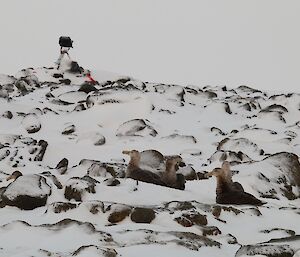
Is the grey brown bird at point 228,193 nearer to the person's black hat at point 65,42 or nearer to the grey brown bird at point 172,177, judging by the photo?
the grey brown bird at point 172,177

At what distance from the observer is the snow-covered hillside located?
5207mm

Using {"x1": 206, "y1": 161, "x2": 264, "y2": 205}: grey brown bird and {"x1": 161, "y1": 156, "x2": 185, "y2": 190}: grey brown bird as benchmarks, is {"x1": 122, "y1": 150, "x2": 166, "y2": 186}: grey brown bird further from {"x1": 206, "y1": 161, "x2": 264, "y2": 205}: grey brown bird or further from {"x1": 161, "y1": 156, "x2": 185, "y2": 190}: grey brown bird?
{"x1": 206, "y1": 161, "x2": 264, "y2": 205}: grey brown bird

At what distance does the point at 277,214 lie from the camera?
6832 millimetres

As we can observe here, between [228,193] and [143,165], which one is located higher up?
[228,193]

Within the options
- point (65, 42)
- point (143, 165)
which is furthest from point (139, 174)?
point (65, 42)

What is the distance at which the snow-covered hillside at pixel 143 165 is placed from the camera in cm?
521

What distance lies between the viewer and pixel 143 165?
8.56m

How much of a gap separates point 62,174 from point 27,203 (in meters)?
2.28

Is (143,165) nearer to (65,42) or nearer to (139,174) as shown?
(139,174)

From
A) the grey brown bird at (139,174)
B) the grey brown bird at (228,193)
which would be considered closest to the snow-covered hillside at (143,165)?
the grey brown bird at (228,193)

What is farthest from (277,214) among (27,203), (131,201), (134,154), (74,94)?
(74,94)

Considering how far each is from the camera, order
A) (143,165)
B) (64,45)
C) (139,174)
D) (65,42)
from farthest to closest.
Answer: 1. (64,45)
2. (65,42)
3. (143,165)
4. (139,174)

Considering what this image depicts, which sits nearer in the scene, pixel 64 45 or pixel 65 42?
pixel 65 42

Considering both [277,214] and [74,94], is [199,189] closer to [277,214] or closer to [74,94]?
[277,214]
